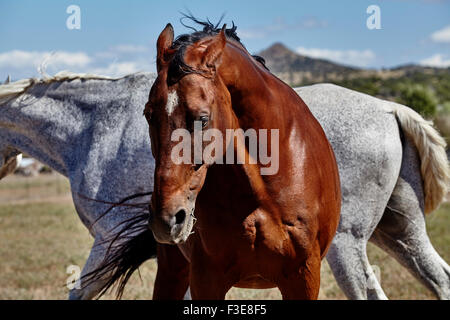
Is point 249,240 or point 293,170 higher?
point 293,170

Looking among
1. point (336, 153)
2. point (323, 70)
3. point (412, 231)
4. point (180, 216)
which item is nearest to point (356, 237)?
point (412, 231)

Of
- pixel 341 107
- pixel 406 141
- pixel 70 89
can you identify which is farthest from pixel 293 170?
pixel 70 89

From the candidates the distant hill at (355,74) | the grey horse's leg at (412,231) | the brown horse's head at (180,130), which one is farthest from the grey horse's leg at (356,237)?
the distant hill at (355,74)

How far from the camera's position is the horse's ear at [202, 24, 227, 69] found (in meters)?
2.35

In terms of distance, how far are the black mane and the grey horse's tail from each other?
74.7 inches

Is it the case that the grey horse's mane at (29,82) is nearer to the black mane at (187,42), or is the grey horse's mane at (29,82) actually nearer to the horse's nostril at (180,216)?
the black mane at (187,42)

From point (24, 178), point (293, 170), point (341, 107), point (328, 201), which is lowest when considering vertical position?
point (24, 178)

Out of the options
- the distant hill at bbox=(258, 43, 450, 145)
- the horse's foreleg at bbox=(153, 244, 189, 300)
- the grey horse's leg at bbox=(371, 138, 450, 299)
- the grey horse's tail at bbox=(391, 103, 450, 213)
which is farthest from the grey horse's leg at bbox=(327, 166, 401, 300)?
the distant hill at bbox=(258, 43, 450, 145)

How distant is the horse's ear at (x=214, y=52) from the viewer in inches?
92.7

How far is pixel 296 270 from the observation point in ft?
8.71

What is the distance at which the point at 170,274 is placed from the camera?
331 cm

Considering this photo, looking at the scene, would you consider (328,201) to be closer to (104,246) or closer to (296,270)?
(296,270)

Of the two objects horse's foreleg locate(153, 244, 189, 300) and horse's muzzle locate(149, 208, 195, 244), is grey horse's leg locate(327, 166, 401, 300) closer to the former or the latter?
horse's foreleg locate(153, 244, 189, 300)
